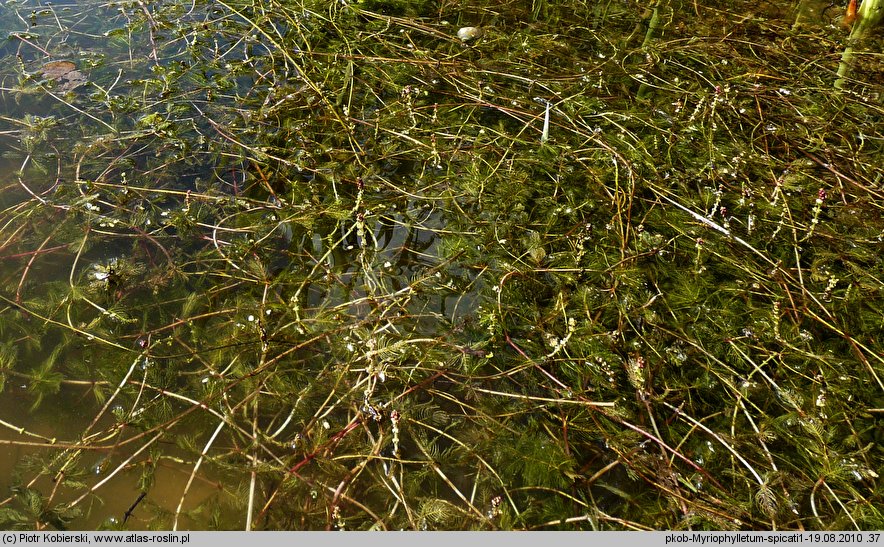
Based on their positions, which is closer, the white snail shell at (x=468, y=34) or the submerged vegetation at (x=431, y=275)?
the submerged vegetation at (x=431, y=275)

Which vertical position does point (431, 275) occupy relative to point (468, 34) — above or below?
below

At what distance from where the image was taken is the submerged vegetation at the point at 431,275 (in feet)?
6.57

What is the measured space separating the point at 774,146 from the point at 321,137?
2554 mm

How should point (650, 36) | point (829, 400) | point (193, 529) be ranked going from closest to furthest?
point (193, 529), point (829, 400), point (650, 36)

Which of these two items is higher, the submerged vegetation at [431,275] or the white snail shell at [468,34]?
the white snail shell at [468,34]

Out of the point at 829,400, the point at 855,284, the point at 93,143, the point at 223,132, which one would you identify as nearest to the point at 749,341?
the point at 829,400

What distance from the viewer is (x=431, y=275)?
8.51 feet

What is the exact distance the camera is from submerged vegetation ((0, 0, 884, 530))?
2002mm

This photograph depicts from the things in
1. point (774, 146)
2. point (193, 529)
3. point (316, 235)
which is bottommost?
point (193, 529)

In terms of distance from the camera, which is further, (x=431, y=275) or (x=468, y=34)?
(x=468, y=34)

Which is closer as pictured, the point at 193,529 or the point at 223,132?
the point at 193,529

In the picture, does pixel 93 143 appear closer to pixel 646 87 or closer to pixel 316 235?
pixel 316 235

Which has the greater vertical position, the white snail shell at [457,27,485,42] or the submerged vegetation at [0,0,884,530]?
the white snail shell at [457,27,485,42]

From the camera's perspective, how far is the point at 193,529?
1912 millimetres
